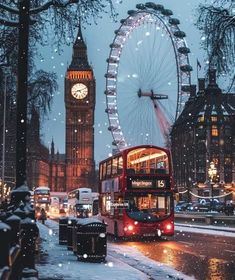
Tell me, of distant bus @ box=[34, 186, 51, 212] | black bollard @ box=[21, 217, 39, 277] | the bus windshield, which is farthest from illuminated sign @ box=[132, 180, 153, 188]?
distant bus @ box=[34, 186, 51, 212]

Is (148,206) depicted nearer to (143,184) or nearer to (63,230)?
(143,184)

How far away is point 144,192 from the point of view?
31.4m

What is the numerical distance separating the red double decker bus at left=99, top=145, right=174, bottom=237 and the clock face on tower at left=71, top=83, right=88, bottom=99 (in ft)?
516

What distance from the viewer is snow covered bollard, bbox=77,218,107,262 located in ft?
59.4

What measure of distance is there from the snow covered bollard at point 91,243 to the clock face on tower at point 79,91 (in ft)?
562

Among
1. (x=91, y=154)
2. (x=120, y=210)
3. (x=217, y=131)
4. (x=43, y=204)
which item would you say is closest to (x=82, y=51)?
(x=91, y=154)

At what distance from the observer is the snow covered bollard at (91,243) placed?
18094mm

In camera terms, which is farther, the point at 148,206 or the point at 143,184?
the point at 148,206

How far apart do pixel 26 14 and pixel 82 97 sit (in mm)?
176023

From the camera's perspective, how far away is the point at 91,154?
621 feet

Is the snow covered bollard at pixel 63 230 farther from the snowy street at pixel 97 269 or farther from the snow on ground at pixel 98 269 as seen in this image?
the snow on ground at pixel 98 269

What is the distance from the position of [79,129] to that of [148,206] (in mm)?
156635

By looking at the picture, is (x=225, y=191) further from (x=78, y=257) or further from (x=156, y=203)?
(x=78, y=257)

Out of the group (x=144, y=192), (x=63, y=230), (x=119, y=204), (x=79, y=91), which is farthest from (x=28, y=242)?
(x=79, y=91)
